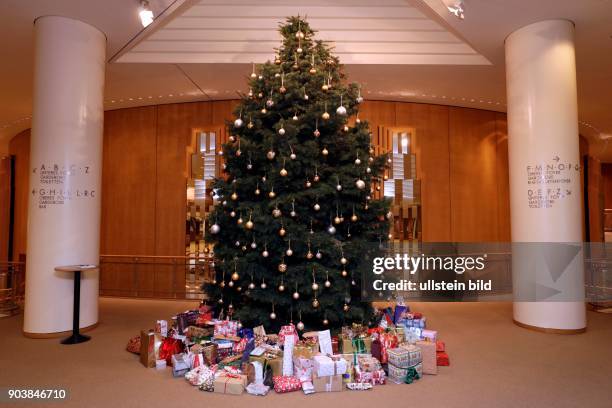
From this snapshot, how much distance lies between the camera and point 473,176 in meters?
9.86

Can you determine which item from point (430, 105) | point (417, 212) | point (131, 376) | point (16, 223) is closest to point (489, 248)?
point (417, 212)

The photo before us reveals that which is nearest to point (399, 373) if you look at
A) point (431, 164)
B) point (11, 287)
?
point (431, 164)

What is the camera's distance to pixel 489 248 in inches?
376

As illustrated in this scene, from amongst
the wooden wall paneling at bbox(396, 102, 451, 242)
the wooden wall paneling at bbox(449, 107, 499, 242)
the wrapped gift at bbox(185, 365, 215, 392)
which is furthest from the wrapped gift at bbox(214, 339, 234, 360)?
the wooden wall paneling at bbox(449, 107, 499, 242)

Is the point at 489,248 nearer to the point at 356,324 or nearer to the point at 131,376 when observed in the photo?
the point at 356,324

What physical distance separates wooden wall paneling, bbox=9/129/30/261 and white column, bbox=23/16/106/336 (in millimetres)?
7625

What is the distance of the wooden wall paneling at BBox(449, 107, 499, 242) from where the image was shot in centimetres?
970

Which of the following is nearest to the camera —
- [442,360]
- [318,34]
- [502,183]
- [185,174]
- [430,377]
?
[430,377]

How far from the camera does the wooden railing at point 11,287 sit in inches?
283

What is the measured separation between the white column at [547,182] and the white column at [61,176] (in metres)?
5.93

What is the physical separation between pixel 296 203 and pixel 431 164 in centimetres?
604

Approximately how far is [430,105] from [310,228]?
6369mm

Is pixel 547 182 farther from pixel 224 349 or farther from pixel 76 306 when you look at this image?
pixel 76 306

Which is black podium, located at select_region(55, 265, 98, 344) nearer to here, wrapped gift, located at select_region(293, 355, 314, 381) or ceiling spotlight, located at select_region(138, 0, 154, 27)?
wrapped gift, located at select_region(293, 355, 314, 381)
